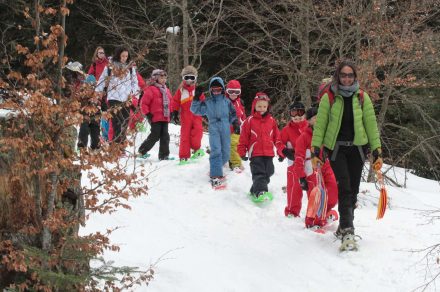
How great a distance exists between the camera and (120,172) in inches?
164

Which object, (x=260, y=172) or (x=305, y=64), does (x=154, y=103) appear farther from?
(x=305, y=64)

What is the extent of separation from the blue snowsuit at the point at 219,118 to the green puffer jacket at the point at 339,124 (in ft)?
9.57

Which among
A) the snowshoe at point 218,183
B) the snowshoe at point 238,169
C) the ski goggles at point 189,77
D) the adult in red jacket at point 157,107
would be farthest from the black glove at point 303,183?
the adult in red jacket at point 157,107

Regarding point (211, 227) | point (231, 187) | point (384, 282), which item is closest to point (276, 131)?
point (231, 187)

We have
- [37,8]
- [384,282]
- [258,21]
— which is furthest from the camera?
[258,21]

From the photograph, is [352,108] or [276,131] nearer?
[352,108]

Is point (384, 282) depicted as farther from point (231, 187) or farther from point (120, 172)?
point (231, 187)

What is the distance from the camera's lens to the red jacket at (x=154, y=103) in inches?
381

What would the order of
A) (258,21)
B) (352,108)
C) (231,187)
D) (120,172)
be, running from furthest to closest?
(258,21) → (231,187) → (352,108) → (120,172)

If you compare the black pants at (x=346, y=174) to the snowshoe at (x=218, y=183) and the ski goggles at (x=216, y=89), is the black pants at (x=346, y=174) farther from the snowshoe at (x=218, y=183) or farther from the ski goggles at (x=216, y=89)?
the ski goggles at (x=216, y=89)

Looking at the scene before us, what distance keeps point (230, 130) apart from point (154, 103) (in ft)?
5.21

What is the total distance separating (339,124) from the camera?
19.1 feet

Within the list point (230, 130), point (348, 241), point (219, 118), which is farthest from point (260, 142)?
point (348, 241)

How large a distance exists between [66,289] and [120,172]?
97 cm
